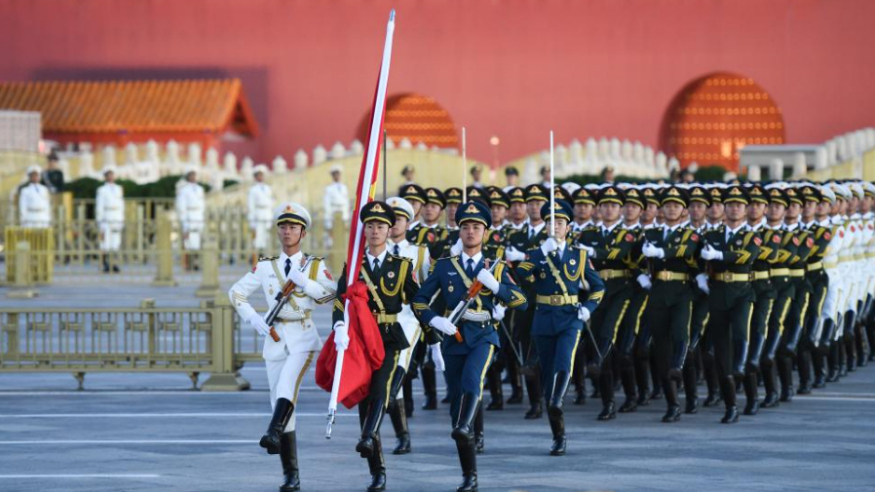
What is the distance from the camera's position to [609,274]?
12.4 m

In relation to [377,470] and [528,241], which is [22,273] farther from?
[377,470]

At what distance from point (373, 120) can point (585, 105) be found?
26.9m

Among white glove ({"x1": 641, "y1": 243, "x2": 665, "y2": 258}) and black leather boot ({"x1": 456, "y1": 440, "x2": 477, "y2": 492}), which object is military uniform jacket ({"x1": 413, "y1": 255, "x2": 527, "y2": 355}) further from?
white glove ({"x1": 641, "y1": 243, "x2": 665, "y2": 258})

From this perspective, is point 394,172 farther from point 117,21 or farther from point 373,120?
point 373,120

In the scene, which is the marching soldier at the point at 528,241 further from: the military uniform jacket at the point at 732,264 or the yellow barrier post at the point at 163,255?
the yellow barrier post at the point at 163,255

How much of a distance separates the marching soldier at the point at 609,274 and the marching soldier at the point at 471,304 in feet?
7.60

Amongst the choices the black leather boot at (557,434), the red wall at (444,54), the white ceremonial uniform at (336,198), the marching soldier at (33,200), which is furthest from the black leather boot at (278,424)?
the red wall at (444,54)

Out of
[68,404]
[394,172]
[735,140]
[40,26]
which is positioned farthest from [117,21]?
[68,404]

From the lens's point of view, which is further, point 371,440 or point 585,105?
point 585,105

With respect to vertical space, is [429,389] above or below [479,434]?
above

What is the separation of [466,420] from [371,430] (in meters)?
0.51

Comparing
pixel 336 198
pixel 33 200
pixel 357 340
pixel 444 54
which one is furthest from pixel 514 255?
pixel 444 54

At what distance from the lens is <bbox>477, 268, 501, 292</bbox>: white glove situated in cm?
961

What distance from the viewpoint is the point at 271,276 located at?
9.59 metres
